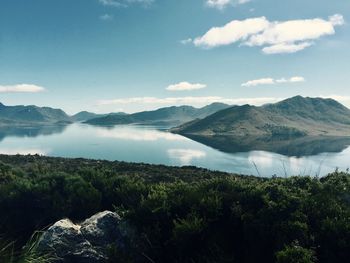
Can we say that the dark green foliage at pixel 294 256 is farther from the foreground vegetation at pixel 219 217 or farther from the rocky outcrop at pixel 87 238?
the rocky outcrop at pixel 87 238

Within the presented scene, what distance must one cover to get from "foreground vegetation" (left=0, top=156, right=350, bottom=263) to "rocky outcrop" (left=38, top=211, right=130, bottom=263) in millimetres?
1455

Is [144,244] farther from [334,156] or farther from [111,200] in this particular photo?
[334,156]

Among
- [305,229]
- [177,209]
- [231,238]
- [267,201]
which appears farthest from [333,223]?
[177,209]

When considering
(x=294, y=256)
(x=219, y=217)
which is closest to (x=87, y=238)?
(x=219, y=217)

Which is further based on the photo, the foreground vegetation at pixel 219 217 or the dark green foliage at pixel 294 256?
Answer: the foreground vegetation at pixel 219 217

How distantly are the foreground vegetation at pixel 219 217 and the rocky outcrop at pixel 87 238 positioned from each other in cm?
145

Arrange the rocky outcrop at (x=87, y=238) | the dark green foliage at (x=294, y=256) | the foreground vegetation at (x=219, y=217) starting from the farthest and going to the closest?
the rocky outcrop at (x=87, y=238)
the foreground vegetation at (x=219, y=217)
the dark green foliage at (x=294, y=256)

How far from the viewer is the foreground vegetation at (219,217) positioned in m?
27.7

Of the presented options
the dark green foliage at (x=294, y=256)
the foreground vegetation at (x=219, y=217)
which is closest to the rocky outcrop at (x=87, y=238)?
the foreground vegetation at (x=219, y=217)

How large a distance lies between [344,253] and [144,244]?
16209mm

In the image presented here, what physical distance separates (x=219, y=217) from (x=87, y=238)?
12.2 metres

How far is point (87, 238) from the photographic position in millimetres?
31297

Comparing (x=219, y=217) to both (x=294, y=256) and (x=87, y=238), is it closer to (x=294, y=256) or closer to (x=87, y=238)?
(x=294, y=256)

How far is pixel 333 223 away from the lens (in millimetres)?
27531
